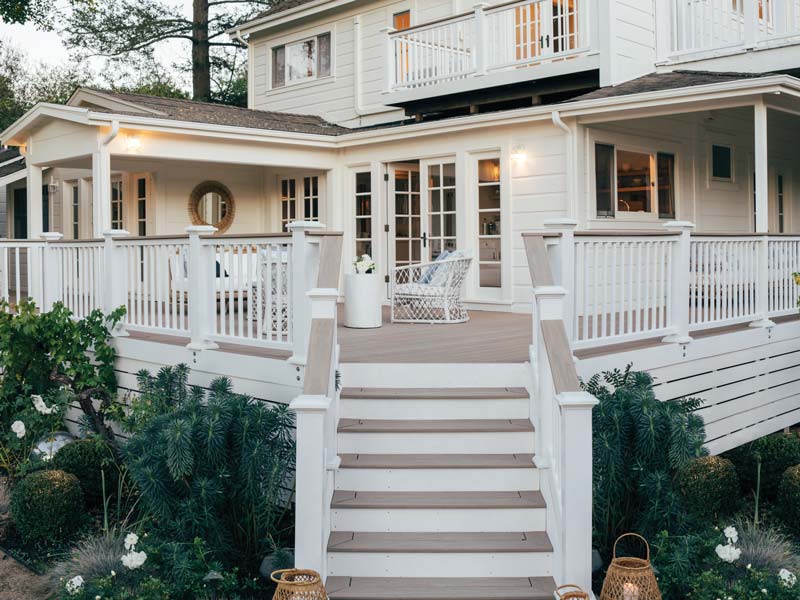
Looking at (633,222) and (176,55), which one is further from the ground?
(176,55)

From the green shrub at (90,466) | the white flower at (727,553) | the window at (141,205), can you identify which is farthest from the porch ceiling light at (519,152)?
the white flower at (727,553)

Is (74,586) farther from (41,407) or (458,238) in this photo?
(458,238)

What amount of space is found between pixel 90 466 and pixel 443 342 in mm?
3137

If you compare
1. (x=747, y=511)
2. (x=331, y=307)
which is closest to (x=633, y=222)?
(x=747, y=511)

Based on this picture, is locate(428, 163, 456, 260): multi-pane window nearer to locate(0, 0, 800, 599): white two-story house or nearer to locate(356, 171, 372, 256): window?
locate(0, 0, 800, 599): white two-story house

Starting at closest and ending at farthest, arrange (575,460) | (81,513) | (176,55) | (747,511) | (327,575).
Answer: (575,460), (327,575), (81,513), (747,511), (176,55)

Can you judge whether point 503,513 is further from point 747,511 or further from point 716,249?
point 716,249

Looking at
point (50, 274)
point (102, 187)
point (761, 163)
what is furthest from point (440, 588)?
point (102, 187)

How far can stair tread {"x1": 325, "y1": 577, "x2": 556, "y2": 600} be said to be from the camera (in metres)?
4.50

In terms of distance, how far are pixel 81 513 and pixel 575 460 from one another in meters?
3.88

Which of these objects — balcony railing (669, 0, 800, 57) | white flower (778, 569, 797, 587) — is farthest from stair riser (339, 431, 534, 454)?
balcony railing (669, 0, 800, 57)

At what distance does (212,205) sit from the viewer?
44.7ft

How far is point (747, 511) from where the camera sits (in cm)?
666

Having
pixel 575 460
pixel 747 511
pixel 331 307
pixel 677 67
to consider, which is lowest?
pixel 747 511
